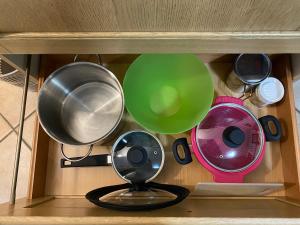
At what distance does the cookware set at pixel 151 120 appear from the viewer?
24.9 inches

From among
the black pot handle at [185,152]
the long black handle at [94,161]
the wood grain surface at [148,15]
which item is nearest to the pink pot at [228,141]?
the black pot handle at [185,152]

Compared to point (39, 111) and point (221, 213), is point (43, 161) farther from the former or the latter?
point (221, 213)

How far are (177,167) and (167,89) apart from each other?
0.19 meters

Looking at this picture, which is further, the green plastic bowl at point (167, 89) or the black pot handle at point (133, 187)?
the green plastic bowl at point (167, 89)

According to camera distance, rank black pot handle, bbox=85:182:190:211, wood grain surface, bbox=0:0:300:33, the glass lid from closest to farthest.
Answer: wood grain surface, bbox=0:0:300:33, black pot handle, bbox=85:182:190:211, the glass lid

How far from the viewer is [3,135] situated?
0.81m

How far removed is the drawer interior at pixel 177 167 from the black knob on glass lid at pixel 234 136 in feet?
0.37

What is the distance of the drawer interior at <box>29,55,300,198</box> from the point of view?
672 mm

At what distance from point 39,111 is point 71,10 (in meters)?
0.30

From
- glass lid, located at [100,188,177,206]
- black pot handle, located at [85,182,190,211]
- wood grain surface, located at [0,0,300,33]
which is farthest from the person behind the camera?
glass lid, located at [100,188,177,206]

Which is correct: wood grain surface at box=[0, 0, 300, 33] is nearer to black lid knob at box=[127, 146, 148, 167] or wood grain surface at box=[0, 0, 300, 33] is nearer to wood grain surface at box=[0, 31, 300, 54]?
wood grain surface at box=[0, 31, 300, 54]

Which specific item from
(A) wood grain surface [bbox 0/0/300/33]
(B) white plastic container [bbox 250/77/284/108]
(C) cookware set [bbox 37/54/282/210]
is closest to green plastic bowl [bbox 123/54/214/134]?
(C) cookware set [bbox 37/54/282/210]

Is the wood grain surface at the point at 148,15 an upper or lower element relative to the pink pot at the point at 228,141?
upper

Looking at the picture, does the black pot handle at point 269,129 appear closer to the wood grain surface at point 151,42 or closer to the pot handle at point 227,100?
the pot handle at point 227,100
